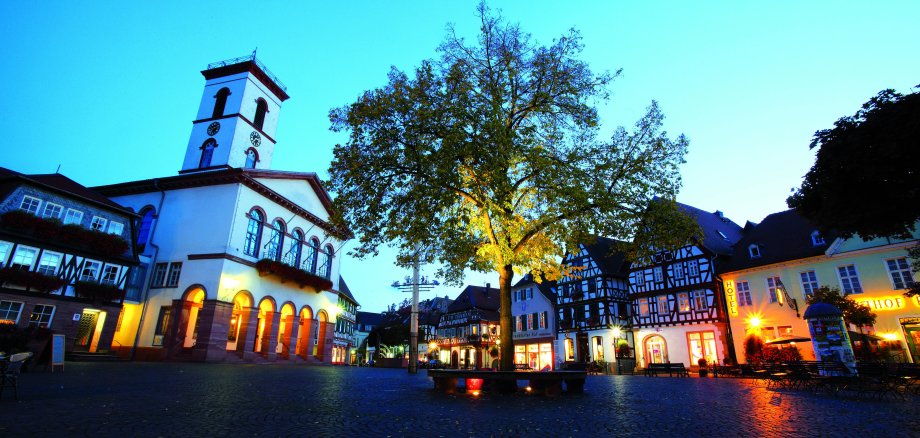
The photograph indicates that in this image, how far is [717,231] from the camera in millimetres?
37312

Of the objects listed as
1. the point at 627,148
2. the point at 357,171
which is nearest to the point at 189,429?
the point at 357,171

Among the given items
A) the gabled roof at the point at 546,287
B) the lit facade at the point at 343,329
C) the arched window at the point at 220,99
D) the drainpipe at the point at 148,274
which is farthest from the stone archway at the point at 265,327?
the lit facade at the point at 343,329

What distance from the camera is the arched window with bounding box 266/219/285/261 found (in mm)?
32531

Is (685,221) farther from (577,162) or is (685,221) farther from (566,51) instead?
(566,51)

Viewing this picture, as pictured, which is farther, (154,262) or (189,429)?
(154,262)

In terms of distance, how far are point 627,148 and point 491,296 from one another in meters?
53.5

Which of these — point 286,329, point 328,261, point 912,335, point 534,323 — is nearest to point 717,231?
point 912,335

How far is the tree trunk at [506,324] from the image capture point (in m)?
13.4

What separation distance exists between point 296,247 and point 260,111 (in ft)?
44.3

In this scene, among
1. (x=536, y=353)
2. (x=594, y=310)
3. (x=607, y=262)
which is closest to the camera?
(x=594, y=310)

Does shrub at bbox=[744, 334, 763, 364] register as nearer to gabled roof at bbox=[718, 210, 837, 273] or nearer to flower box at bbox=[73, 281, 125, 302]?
gabled roof at bbox=[718, 210, 837, 273]

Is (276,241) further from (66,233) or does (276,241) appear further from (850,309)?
(850,309)

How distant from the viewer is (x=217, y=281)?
27.1m

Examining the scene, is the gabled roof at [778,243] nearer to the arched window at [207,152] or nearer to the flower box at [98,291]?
the flower box at [98,291]
